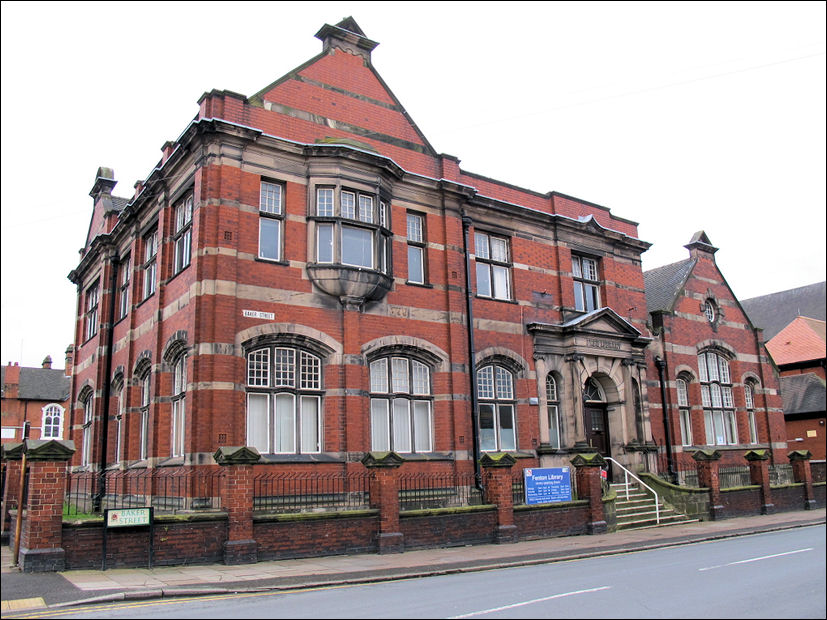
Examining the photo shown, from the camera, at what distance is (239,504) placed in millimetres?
14039

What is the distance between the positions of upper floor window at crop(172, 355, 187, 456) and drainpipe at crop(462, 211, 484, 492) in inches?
310

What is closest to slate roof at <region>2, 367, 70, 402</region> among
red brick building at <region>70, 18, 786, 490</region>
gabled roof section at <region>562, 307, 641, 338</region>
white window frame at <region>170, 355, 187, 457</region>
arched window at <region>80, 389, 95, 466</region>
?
arched window at <region>80, 389, 95, 466</region>

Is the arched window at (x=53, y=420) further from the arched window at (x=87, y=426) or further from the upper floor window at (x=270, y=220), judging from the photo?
the upper floor window at (x=270, y=220)

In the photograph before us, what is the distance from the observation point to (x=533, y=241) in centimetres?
2372

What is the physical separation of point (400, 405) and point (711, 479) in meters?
11.0

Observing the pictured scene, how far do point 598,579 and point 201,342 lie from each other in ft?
32.8

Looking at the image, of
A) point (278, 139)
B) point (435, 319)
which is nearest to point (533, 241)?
point (435, 319)

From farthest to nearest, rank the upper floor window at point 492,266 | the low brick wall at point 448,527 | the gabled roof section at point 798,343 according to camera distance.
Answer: the gabled roof section at point 798,343, the upper floor window at point 492,266, the low brick wall at point 448,527

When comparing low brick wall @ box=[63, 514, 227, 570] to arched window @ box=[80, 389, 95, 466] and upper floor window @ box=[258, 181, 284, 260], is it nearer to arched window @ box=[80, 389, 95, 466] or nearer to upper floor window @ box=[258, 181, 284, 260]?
upper floor window @ box=[258, 181, 284, 260]

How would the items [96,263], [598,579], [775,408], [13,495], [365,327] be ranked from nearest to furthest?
[598,579] → [13,495] → [365,327] → [96,263] → [775,408]

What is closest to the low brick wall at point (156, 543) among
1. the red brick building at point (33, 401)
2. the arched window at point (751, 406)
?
the arched window at point (751, 406)

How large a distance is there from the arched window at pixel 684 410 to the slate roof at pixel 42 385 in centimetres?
4652

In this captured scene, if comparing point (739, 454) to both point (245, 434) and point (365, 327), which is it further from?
point (245, 434)

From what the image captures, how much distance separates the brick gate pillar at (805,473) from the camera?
26.9 m
